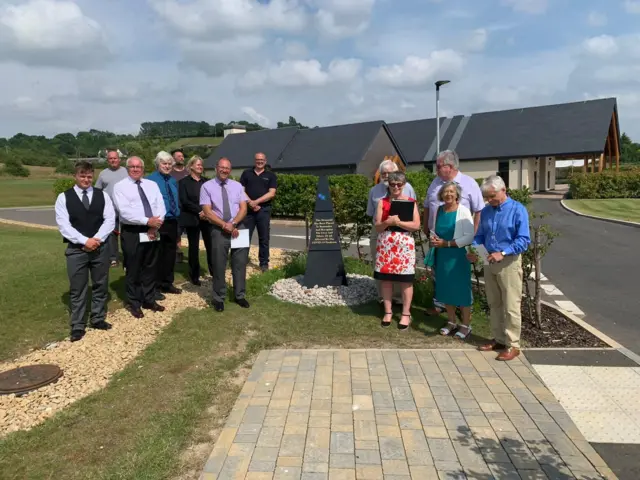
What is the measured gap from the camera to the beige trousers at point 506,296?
457 centimetres

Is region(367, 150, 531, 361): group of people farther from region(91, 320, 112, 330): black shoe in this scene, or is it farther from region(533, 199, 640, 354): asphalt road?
region(91, 320, 112, 330): black shoe

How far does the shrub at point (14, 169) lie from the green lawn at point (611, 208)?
58.2 metres

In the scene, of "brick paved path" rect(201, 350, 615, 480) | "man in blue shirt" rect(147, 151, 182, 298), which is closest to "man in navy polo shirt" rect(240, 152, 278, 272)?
"man in blue shirt" rect(147, 151, 182, 298)

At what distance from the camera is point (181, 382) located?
4.30 meters

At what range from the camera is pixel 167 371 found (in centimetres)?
455

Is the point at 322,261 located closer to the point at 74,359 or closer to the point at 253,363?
the point at 253,363

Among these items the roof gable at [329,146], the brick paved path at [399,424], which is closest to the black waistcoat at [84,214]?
the brick paved path at [399,424]

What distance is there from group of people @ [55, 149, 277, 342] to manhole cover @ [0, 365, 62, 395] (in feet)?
2.81

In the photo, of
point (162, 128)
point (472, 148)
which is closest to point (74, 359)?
point (472, 148)

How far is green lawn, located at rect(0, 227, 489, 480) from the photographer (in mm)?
3158

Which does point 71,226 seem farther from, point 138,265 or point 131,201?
point 138,265

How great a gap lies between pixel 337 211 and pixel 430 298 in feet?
10.5

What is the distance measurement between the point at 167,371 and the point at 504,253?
133 inches

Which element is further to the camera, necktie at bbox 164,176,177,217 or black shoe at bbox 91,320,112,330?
necktie at bbox 164,176,177,217
